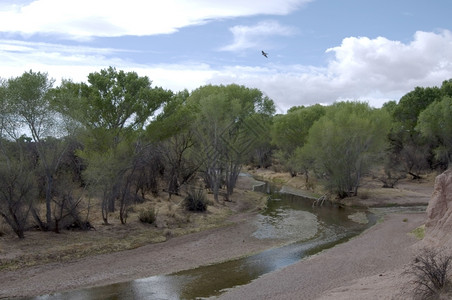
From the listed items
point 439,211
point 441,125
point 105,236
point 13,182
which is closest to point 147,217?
point 105,236

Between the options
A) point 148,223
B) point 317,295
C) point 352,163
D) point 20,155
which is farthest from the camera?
point 352,163

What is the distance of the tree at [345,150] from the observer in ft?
131

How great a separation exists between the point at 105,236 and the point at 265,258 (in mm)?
9139

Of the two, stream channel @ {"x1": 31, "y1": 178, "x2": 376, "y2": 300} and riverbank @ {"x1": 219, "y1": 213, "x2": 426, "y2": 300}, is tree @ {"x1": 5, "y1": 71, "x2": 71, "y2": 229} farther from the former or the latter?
riverbank @ {"x1": 219, "y1": 213, "x2": 426, "y2": 300}

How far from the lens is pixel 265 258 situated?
66.5 ft

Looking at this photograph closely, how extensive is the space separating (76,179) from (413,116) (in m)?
50.4

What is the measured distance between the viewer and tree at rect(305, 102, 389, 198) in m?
39.9

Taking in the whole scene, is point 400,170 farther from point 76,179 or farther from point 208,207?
point 76,179

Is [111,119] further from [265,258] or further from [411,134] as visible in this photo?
[411,134]

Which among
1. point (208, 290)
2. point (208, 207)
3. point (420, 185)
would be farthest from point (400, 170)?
point (208, 290)

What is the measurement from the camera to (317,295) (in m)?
13.3

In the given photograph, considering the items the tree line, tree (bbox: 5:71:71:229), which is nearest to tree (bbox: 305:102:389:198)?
the tree line

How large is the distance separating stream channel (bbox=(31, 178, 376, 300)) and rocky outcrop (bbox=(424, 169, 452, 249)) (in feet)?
17.9

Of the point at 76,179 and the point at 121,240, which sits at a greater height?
the point at 76,179
